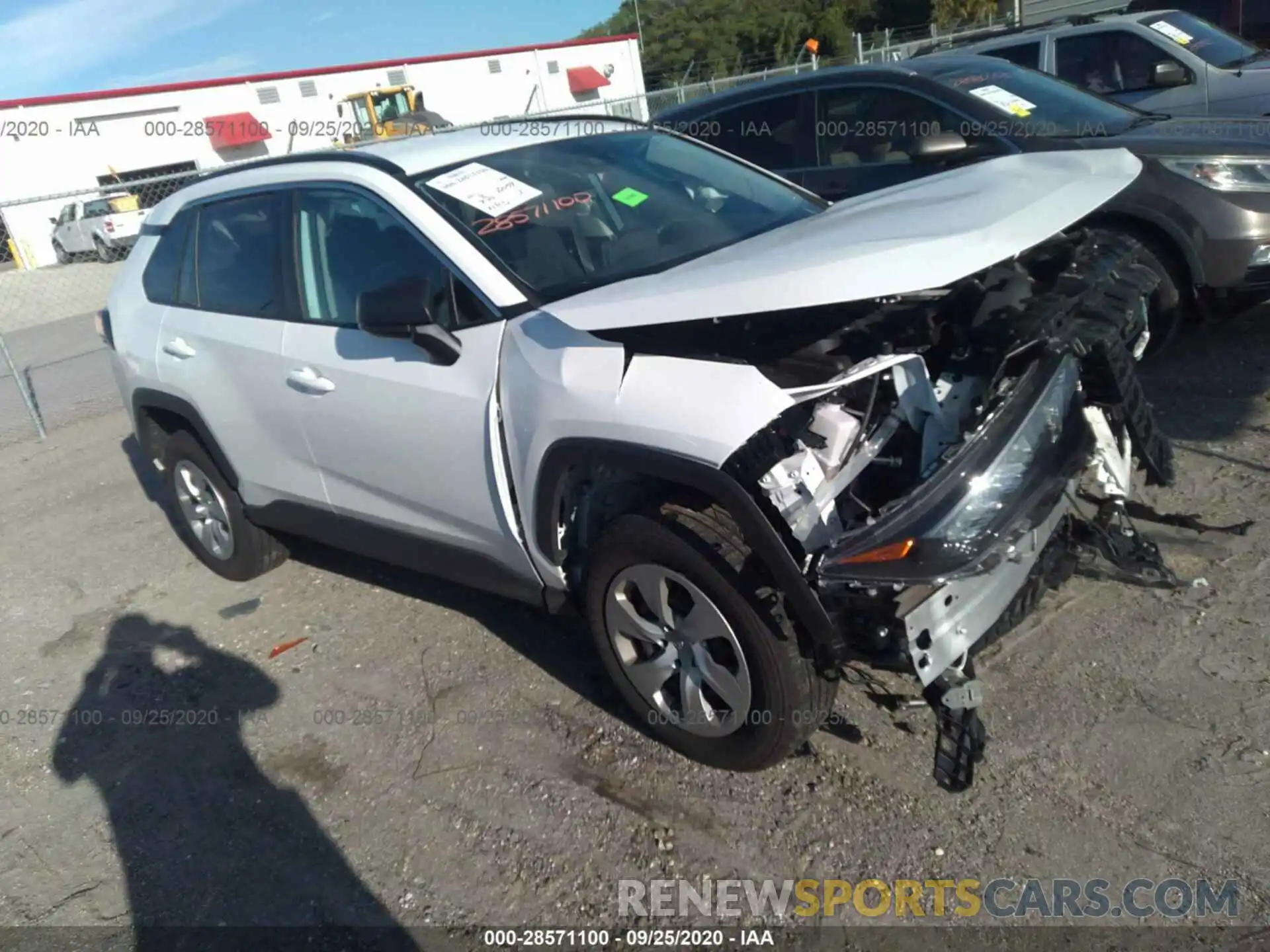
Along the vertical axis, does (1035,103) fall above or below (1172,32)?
below

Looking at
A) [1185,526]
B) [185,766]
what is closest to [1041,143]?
[1185,526]

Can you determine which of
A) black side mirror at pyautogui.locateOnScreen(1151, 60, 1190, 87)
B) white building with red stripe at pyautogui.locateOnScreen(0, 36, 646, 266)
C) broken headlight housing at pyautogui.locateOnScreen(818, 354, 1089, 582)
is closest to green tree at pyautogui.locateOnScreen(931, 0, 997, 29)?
white building with red stripe at pyautogui.locateOnScreen(0, 36, 646, 266)

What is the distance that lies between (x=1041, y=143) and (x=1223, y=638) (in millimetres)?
3264

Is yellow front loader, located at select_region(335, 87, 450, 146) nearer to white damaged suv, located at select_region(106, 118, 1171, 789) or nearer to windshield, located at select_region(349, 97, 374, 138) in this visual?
windshield, located at select_region(349, 97, 374, 138)

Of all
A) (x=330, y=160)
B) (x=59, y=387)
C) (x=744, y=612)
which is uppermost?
(x=330, y=160)

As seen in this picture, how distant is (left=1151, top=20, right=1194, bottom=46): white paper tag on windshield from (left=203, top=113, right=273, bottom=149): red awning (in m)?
29.8

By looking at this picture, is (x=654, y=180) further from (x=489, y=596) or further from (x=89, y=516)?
(x=89, y=516)

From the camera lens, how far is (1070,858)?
8.63 ft

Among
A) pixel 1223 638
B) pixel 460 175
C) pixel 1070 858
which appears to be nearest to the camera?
pixel 1070 858

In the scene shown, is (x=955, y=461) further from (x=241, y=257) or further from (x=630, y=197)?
(x=241, y=257)

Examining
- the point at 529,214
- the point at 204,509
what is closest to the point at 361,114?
the point at 204,509

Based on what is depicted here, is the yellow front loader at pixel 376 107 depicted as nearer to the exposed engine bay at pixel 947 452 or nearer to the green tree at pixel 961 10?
the green tree at pixel 961 10

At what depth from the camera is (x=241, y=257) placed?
14.2ft

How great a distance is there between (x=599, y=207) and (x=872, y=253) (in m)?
1.29
